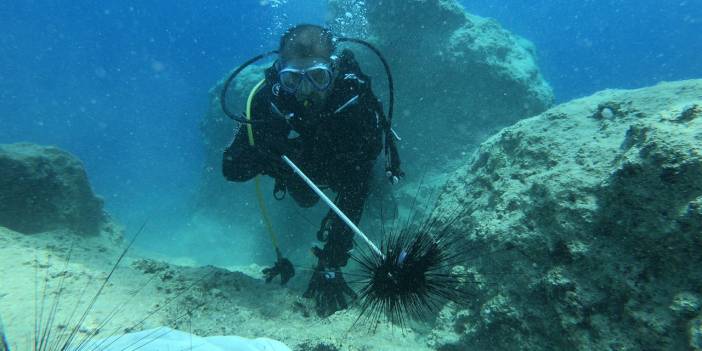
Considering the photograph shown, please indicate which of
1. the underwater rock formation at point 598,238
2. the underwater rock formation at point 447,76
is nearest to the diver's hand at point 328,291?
the underwater rock formation at point 598,238

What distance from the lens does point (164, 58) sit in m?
83.2

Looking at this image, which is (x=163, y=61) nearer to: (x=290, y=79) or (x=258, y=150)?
(x=290, y=79)

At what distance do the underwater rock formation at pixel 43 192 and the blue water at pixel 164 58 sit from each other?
105ft

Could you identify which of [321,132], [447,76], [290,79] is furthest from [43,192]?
[447,76]

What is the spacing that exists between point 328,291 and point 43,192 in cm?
591

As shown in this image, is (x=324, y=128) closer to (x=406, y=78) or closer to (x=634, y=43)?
(x=406, y=78)

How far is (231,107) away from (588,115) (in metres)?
10.6

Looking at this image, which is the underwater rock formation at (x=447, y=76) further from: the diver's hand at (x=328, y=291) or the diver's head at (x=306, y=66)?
the diver's hand at (x=328, y=291)

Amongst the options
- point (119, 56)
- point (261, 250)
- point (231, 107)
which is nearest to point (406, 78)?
point (231, 107)

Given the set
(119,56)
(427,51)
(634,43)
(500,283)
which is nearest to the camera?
(500,283)

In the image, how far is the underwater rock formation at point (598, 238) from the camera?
5.56 ft

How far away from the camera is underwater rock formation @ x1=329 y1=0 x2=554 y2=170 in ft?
28.6

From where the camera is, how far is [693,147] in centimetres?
165

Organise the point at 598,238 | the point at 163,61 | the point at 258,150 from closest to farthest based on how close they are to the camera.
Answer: the point at 598,238, the point at 258,150, the point at 163,61
